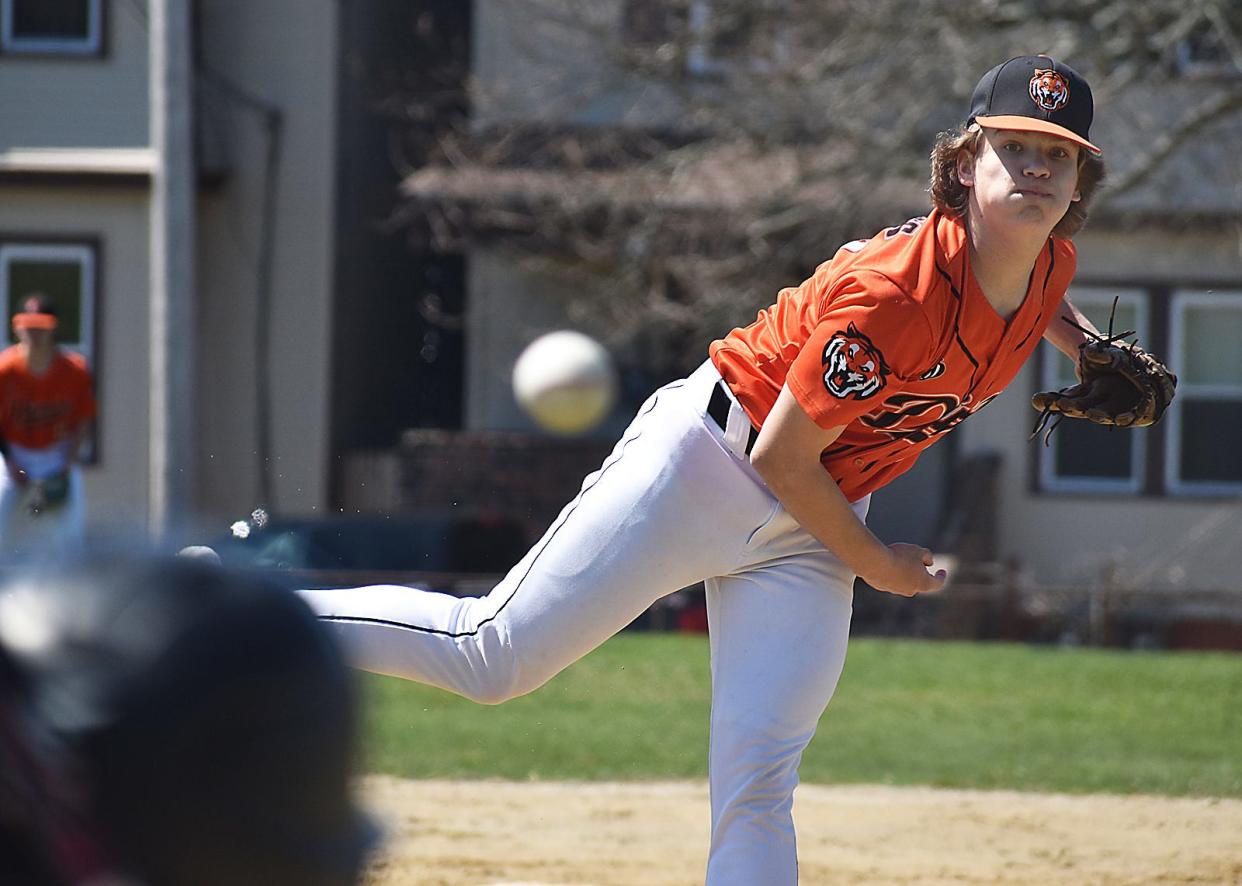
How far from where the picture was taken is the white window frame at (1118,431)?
13562 millimetres

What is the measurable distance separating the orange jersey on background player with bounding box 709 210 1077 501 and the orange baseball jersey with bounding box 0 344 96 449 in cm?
669

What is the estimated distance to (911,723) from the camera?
8.08 metres

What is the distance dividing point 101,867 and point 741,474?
228cm

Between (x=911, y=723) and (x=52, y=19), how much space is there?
9793 mm

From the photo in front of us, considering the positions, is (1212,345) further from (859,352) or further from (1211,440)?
(859,352)

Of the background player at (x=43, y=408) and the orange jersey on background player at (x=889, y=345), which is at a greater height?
the orange jersey on background player at (x=889, y=345)

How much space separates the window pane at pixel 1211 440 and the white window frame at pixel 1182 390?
0.05 metres

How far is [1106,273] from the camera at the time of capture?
1366 centimetres

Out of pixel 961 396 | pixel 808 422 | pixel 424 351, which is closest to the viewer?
pixel 808 422

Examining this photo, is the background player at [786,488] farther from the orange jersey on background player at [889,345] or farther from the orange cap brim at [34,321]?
the orange cap brim at [34,321]

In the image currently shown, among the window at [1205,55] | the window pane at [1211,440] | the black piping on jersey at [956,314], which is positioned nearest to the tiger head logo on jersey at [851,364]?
the black piping on jersey at [956,314]

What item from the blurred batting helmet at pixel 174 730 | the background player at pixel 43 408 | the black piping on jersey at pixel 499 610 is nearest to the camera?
the blurred batting helmet at pixel 174 730

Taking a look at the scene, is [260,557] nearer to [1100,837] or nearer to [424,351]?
[1100,837]

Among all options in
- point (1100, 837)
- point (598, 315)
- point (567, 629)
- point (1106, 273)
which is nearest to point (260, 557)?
point (567, 629)
